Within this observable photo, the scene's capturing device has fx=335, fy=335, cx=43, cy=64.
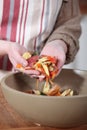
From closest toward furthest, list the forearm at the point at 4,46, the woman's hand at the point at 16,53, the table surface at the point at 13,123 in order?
1. the table surface at the point at 13,123
2. the woman's hand at the point at 16,53
3. the forearm at the point at 4,46

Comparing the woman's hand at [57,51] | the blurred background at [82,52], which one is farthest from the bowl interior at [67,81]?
the blurred background at [82,52]

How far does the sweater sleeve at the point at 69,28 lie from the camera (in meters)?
1.07

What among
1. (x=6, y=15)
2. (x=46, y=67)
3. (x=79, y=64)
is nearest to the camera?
(x=46, y=67)

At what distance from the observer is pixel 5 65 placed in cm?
116

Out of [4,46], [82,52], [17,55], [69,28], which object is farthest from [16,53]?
[82,52]

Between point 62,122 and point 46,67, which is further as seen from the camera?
point 46,67

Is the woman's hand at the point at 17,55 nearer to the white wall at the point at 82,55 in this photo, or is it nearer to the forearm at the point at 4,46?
the forearm at the point at 4,46

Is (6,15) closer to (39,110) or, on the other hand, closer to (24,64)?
(24,64)

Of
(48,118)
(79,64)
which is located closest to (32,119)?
(48,118)

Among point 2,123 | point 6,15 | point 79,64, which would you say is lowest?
point 79,64

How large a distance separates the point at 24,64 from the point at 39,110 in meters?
0.20

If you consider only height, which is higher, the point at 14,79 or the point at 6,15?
the point at 6,15

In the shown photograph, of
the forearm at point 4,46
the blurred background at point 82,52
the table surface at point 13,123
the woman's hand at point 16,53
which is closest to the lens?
the table surface at point 13,123

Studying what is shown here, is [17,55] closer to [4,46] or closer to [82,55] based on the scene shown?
[4,46]
